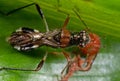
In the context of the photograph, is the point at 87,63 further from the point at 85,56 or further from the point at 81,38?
the point at 81,38

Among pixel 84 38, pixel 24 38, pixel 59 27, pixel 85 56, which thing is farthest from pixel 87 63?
pixel 24 38

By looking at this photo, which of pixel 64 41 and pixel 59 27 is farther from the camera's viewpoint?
pixel 59 27

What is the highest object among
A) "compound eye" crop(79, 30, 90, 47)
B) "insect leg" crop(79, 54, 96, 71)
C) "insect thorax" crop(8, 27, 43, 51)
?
"insect thorax" crop(8, 27, 43, 51)

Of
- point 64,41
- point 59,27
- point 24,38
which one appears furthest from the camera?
point 59,27

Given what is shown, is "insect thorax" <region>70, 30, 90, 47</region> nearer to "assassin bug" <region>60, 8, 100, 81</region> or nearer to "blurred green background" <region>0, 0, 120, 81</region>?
"assassin bug" <region>60, 8, 100, 81</region>

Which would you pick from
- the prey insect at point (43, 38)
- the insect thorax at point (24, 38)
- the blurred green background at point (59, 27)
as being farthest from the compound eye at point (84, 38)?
the insect thorax at point (24, 38)

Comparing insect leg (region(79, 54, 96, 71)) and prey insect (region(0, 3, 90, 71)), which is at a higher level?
prey insect (region(0, 3, 90, 71))

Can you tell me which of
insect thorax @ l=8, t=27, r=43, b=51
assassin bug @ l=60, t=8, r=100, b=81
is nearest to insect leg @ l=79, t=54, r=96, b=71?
assassin bug @ l=60, t=8, r=100, b=81
